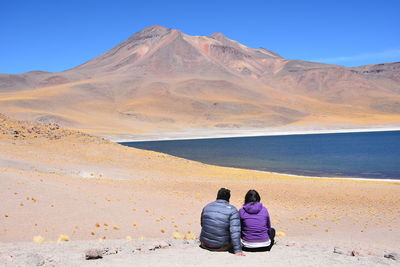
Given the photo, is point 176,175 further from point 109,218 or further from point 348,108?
point 348,108

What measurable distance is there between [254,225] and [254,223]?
0.04 metres

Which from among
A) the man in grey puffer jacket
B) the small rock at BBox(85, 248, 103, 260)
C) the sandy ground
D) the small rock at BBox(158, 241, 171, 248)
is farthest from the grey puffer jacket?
the small rock at BBox(85, 248, 103, 260)

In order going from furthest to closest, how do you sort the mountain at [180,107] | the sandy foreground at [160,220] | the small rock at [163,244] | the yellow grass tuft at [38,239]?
the mountain at [180,107] < the yellow grass tuft at [38,239] < the small rock at [163,244] < the sandy foreground at [160,220]

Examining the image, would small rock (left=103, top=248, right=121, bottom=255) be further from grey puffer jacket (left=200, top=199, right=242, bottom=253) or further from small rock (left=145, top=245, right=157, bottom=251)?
grey puffer jacket (left=200, top=199, right=242, bottom=253)

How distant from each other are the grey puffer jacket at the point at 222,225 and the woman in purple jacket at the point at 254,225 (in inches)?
10.0

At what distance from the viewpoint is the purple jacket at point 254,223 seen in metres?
7.04

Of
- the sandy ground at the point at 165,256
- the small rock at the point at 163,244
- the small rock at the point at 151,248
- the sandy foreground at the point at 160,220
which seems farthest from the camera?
the small rock at the point at 163,244

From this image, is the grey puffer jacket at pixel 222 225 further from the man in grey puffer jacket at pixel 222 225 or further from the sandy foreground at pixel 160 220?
the sandy foreground at pixel 160 220

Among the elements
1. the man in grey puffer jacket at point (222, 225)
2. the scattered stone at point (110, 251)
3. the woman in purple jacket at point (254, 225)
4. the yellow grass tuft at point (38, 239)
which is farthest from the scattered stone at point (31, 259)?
the woman in purple jacket at point (254, 225)

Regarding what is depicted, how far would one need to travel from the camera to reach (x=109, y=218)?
10914 millimetres

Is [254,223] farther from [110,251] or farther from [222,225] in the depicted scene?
[110,251]

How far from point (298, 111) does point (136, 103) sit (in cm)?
6207

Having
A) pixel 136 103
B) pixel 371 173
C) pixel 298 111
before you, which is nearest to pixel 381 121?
pixel 298 111

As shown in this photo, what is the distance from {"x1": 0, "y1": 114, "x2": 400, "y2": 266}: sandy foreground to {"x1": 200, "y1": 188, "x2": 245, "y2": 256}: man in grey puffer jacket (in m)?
0.21
